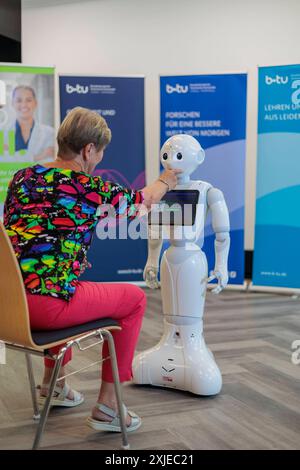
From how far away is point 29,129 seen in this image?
4969 mm

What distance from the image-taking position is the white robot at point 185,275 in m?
2.70

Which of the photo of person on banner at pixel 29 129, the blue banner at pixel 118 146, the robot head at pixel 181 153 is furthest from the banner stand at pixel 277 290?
the robot head at pixel 181 153

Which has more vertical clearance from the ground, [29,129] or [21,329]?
[29,129]

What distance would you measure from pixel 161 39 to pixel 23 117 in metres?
1.81

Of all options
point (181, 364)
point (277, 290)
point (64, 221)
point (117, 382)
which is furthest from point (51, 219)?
point (277, 290)

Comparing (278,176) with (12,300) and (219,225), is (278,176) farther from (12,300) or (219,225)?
(12,300)

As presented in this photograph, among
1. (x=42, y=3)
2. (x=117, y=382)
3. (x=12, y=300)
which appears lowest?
(x=117, y=382)

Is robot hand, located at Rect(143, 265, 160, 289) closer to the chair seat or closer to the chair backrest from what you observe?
the chair seat

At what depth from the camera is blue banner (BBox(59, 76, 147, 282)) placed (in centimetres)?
500

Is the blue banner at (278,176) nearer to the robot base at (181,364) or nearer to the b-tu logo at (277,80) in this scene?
the b-tu logo at (277,80)

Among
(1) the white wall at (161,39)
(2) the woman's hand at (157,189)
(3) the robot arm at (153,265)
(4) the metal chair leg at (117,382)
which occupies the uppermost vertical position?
(1) the white wall at (161,39)

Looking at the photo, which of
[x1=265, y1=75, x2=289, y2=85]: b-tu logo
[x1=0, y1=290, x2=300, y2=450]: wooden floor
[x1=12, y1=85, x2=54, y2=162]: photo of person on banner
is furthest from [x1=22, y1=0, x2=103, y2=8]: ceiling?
[x1=0, y1=290, x2=300, y2=450]: wooden floor

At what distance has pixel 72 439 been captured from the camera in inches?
88.6

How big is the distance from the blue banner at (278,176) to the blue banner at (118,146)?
3.35 feet
